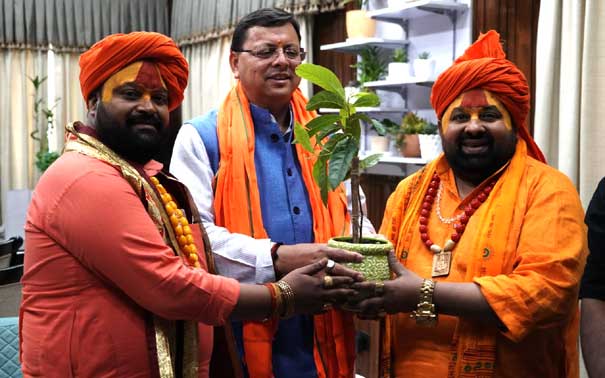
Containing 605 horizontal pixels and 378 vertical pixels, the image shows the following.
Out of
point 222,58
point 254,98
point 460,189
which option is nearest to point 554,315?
point 460,189

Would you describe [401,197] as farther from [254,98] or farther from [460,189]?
[254,98]

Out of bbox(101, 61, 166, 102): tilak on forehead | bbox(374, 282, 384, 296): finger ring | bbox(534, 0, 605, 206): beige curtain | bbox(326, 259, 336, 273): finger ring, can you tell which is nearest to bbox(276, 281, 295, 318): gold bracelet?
bbox(326, 259, 336, 273): finger ring

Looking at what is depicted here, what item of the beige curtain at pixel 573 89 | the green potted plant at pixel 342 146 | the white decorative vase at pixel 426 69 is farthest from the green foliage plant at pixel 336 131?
the white decorative vase at pixel 426 69

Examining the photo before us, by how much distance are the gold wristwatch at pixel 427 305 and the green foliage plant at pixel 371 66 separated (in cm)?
229

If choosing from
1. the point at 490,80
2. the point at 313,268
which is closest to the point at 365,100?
the point at 490,80

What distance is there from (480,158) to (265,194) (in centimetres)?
65

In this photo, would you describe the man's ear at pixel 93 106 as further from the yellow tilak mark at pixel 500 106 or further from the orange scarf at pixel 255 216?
the yellow tilak mark at pixel 500 106

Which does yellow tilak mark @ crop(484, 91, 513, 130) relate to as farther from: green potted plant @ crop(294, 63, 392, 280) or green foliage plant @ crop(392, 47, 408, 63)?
green foliage plant @ crop(392, 47, 408, 63)

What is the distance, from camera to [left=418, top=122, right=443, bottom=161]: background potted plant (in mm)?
3422

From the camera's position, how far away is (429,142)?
3.44 metres

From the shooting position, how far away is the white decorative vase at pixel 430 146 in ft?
11.2

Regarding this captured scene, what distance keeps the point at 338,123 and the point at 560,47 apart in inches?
57.7

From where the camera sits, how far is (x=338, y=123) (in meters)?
1.85

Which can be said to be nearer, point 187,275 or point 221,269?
point 187,275
